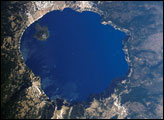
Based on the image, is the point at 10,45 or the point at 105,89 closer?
the point at 10,45

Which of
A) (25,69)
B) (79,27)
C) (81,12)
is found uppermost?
(81,12)

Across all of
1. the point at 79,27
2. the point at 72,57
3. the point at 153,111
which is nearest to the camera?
the point at 72,57

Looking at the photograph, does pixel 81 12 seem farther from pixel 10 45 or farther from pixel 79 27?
pixel 10 45

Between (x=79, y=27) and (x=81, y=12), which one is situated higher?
(x=81, y=12)

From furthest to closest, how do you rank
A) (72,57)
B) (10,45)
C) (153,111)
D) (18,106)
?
(153,111)
(72,57)
(10,45)
(18,106)

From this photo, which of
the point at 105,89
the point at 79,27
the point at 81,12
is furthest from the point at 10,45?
the point at 105,89

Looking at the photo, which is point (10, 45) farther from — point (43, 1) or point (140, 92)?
point (140, 92)
